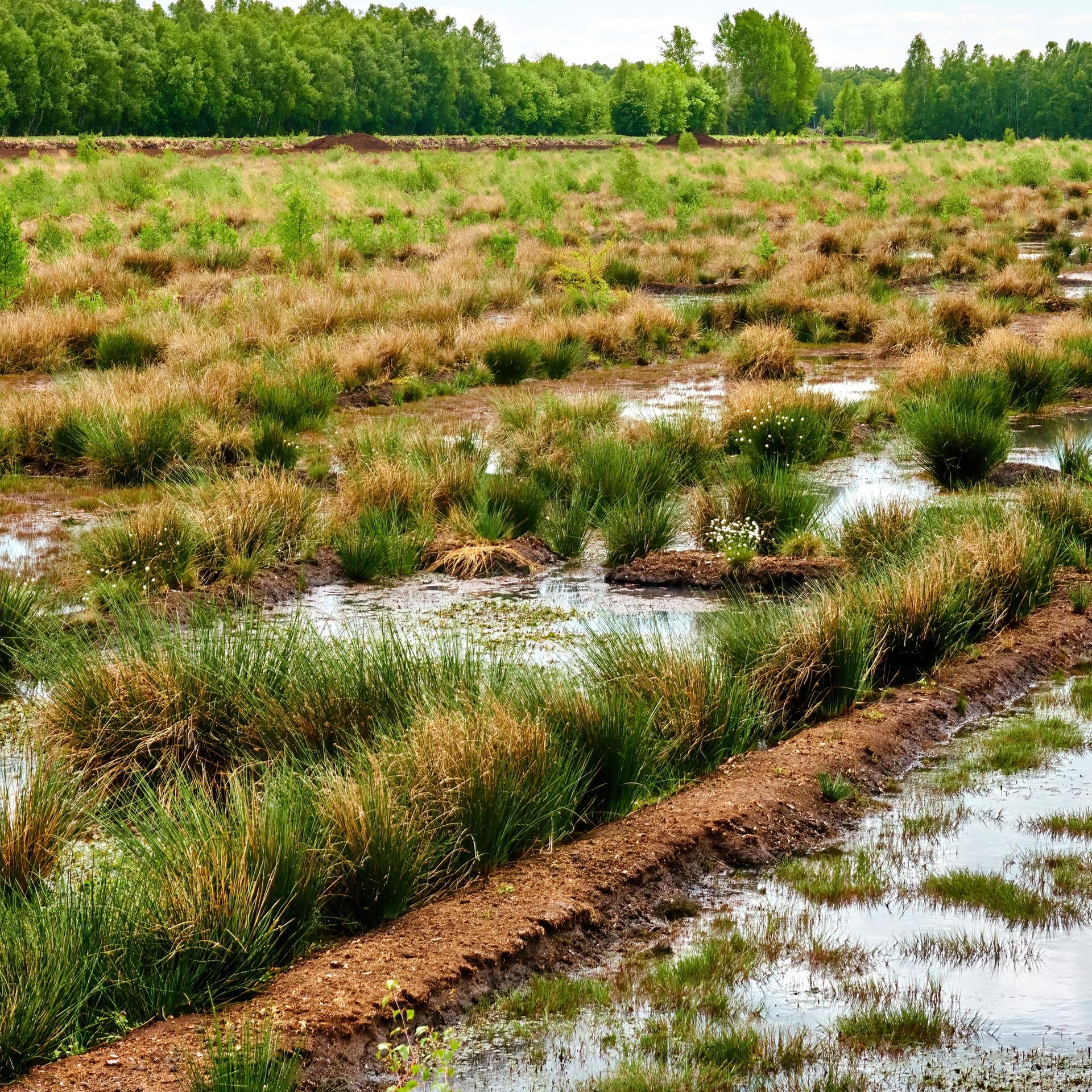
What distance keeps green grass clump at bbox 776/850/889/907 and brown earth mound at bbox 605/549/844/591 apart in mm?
3578

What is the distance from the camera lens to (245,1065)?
3482mm

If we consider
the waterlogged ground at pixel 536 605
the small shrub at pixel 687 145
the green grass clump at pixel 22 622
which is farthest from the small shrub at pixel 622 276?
the small shrub at pixel 687 145

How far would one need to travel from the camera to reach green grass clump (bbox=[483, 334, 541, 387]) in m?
16.6

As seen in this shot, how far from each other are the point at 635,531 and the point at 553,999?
550 cm

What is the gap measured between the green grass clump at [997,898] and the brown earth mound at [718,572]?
3.84 metres

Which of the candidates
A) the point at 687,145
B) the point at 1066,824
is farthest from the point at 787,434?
the point at 687,145

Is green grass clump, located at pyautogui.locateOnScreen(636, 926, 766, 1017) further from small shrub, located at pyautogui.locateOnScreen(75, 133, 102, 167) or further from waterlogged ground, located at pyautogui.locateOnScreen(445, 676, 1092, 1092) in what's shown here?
small shrub, located at pyautogui.locateOnScreen(75, 133, 102, 167)

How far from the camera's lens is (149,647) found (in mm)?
6484

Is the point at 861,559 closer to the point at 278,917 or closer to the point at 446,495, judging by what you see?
the point at 446,495

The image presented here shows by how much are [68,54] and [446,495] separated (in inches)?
3126

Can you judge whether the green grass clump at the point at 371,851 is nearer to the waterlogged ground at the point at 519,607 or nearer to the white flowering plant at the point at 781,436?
the waterlogged ground at the point at 519,607

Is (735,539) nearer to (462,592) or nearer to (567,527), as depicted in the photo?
(567,527)

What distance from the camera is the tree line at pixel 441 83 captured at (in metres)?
86.6

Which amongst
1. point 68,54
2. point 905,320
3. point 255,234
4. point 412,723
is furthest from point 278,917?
point 68,54
